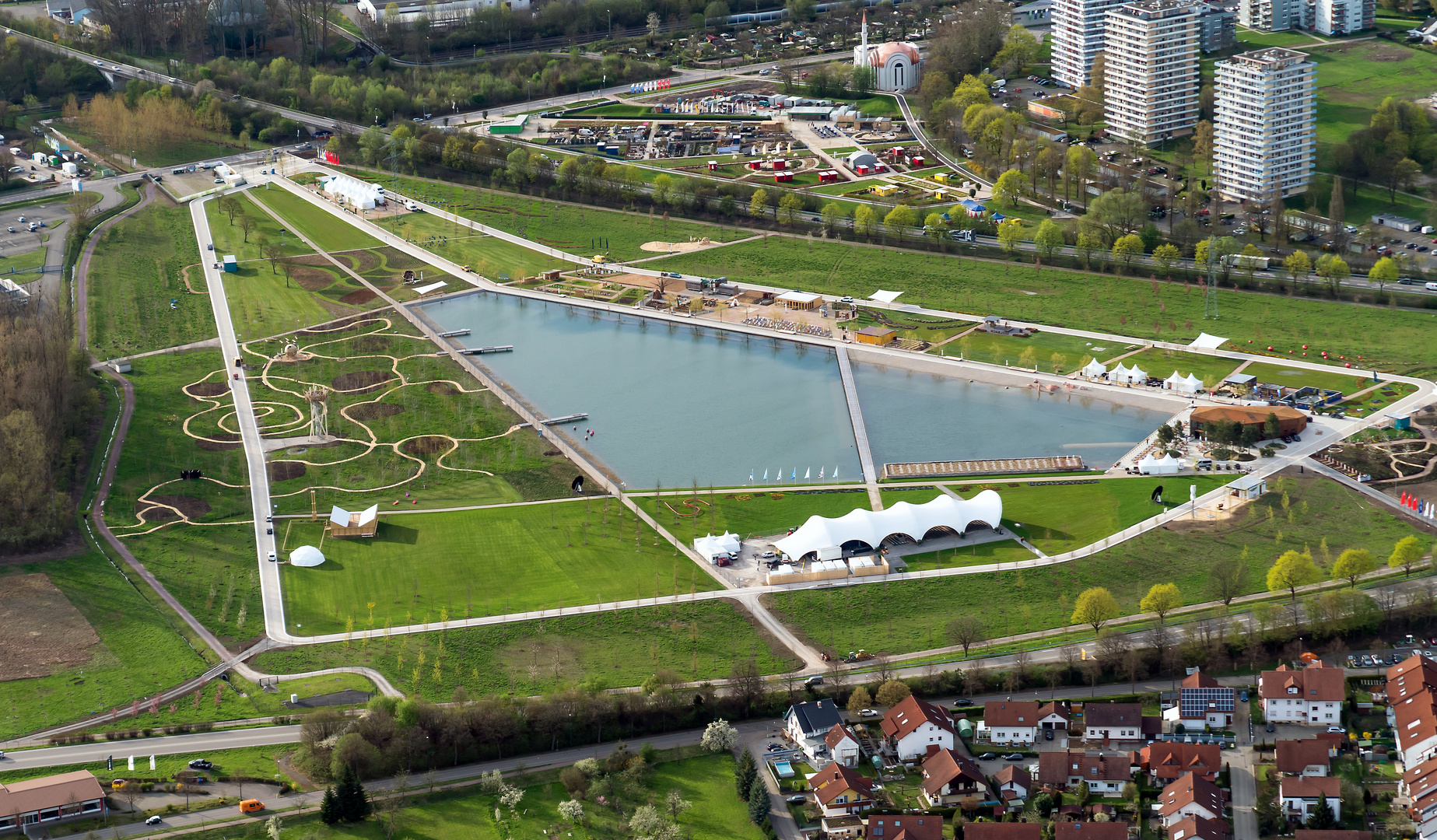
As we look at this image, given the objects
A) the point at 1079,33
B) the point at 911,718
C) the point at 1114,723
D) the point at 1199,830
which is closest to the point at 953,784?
the point at 911,718

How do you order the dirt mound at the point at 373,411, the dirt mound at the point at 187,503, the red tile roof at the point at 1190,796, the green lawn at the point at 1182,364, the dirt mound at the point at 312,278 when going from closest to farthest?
1. the red tile roof at the point at 1190,796
2. the dirt mound at the point at 187,503
3. the dirt mound at the point at 373,411
4. the green lawn at the point at 1182,364
5. the dirt mound at the point at 312,278

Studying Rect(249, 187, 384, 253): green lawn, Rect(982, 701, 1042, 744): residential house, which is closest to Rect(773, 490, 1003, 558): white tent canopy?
Rect(982, 701, 1042, 744): residential house

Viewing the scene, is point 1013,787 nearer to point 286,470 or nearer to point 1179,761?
point 1179,761

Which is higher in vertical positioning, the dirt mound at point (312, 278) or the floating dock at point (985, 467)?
the dirt mound at point (312, 278)

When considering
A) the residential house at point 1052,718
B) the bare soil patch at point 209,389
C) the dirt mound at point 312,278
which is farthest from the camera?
the dirt mound at point 312,278

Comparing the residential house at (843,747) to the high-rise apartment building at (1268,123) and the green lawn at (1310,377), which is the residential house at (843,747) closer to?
the green lawn at (1310,377)

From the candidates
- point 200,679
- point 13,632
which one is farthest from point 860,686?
point 13,632

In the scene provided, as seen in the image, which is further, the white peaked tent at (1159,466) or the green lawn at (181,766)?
the white peaked tent at (1159,466)

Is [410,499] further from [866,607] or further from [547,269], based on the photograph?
[547,269]

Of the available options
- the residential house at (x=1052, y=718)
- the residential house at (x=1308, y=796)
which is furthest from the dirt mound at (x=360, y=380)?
the residential house at (x=1308, y=796)
